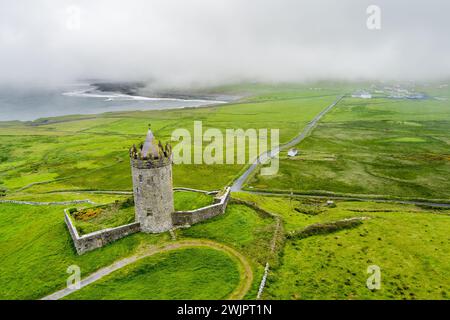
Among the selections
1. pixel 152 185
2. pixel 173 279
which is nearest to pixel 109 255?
pixel 173 279

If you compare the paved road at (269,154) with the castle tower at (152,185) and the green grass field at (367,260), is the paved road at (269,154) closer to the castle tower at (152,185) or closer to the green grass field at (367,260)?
the green grass field at (367,260)

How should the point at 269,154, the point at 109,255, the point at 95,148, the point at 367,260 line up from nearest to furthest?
1. the point at 109,255
2. the point at 367,260
3. the point at 269,154
4. the point at 95,148

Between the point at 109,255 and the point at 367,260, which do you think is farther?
the point at 367,260

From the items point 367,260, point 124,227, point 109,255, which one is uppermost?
point 124,227

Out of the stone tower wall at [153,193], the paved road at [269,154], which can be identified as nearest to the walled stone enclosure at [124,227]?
the stone tower wall at [153,193]

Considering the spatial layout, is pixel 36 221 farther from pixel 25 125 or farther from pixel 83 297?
pixel 25 125

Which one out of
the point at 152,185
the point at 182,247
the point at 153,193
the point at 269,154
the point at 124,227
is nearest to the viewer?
the point at 182,247

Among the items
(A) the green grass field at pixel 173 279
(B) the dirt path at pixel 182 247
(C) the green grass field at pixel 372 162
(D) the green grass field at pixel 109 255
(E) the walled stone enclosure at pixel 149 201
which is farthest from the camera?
(C) the green grass field at pixel 372 162

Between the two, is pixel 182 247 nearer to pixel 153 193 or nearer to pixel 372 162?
pixel 153 193
